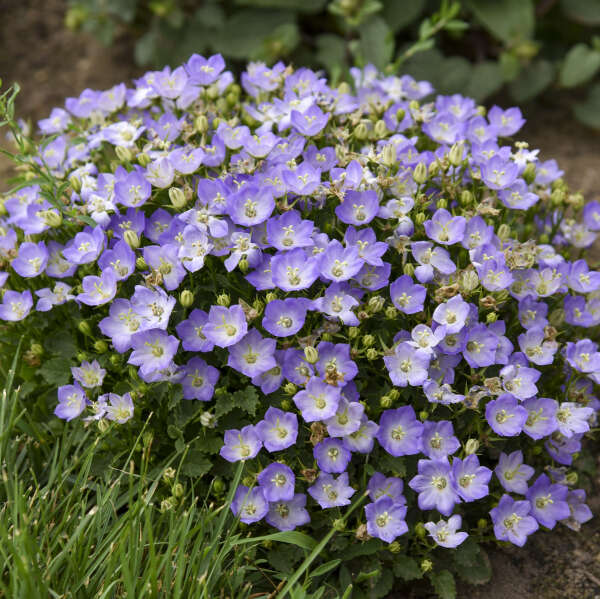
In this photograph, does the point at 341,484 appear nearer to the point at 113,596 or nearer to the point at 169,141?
the point at 113,596


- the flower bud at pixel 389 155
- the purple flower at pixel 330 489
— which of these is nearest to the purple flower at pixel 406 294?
the flower bud at pixel 389 155

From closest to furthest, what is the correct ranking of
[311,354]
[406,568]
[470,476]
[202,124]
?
[311,354], [470,476], [406,568], [202,124]

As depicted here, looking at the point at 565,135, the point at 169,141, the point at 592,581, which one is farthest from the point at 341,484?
the point at 565,135

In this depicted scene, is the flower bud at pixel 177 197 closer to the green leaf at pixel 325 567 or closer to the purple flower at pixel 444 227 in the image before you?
the purple flower at pixel 444 227

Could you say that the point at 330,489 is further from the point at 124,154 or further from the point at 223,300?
the point at 124,154

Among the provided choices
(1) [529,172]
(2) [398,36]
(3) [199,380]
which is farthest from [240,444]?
(2) [398,36]
